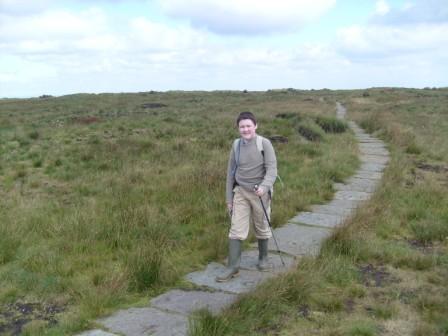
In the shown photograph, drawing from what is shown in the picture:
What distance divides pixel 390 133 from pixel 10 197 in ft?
37.5

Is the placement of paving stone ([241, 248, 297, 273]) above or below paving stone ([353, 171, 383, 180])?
below

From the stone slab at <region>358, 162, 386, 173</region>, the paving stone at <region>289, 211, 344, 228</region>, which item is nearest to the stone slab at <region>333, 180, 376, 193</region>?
the stone slab at <region>358, 162, 386, 173</region>

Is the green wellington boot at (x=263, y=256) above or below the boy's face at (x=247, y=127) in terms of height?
below

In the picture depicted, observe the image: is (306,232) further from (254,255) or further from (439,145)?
(439,145)

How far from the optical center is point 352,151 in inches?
475

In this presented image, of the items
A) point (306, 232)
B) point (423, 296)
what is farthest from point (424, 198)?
point (423, 296)

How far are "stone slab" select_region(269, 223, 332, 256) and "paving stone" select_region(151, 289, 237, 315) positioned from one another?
1276mm

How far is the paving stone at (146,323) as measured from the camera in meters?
3.55

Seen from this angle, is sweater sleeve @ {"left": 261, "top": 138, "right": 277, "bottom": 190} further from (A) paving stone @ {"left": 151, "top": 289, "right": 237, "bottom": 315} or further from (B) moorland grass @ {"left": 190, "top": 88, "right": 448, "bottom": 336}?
(A) paving stone @ {"left": 151, "top": 289, "right": 237, "bottom": 315}

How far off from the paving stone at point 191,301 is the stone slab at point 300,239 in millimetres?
1276

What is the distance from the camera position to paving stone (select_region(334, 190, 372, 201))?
7.73 meters

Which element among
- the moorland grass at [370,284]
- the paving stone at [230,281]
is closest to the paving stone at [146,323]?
the moorland grass at [370,284]

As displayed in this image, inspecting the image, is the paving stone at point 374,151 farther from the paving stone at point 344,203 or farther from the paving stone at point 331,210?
the paving stone at point 331,210

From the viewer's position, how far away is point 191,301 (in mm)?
4121
